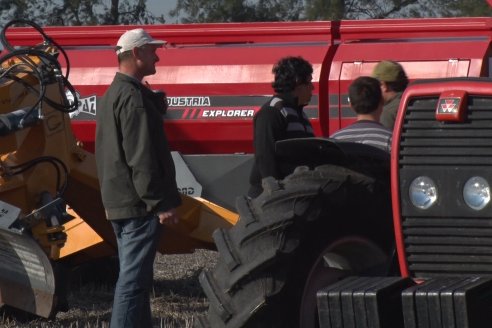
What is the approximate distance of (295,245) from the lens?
175 inches

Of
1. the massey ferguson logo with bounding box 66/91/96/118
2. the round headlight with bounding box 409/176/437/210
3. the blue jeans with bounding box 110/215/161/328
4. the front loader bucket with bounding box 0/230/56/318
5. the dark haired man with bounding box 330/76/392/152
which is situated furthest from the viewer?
the massey ferguson logo with bounding box 66/91/96/118

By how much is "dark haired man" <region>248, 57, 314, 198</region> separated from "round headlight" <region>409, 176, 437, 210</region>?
77.4 inches

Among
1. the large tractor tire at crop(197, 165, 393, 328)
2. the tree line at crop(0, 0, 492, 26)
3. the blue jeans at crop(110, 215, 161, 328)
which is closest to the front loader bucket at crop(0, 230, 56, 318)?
the blue jeans at crop(110, 215, 161, 328)

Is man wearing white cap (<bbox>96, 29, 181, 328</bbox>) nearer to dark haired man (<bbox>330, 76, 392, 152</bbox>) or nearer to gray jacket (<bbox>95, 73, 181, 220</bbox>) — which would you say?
gray jacket (<bbox>95, 73, 181, 220</bbox>)

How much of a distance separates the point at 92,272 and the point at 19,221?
1.91 metres

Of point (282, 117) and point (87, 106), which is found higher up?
point (282, 117)

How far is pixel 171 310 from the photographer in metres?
7.50

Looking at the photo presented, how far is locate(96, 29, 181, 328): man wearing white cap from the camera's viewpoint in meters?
5.52

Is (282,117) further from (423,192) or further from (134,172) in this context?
(423,192)

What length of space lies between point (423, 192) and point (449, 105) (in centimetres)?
36

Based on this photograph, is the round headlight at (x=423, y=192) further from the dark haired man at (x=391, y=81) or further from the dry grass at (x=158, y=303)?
the dry grass at (x=158, y=303)

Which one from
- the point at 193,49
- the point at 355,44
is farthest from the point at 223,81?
the point at 355,44

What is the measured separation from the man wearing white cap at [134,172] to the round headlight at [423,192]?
1471 millimetres

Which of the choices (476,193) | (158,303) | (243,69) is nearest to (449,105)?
(476,193)
